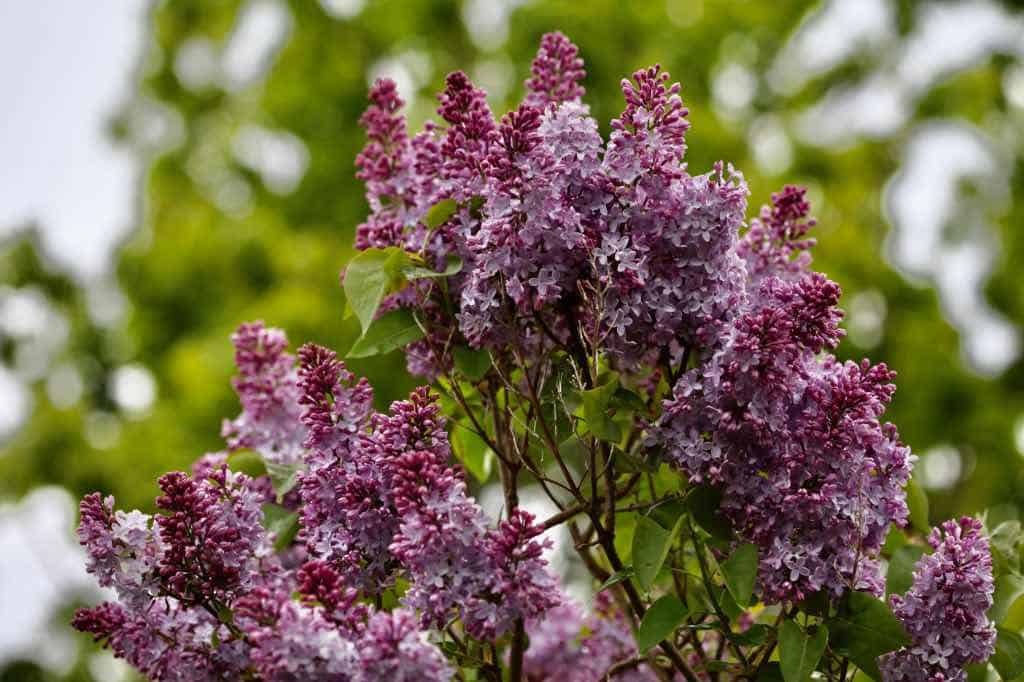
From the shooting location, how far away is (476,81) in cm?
1073

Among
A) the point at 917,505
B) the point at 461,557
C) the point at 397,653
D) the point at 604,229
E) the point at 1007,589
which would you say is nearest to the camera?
the point at 397,653

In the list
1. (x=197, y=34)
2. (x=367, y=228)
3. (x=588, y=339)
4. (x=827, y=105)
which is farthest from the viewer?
(x=197, y=34)

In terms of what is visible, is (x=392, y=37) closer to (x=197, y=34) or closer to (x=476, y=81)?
(x=476, y=81)

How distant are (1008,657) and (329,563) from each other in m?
0.95

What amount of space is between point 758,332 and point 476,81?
9.64 m

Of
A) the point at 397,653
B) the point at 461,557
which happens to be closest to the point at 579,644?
the point at 461,557

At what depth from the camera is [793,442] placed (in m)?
1.48

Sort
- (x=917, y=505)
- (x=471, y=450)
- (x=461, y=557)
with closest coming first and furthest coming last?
(x=461, y=557), (x=917, y=505), (x=471, y=450)

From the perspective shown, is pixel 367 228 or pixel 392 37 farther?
pixel 392 37

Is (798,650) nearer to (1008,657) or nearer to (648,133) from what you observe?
(1008,657)

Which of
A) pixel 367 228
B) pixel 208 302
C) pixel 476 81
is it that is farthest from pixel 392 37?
pixel 367 228

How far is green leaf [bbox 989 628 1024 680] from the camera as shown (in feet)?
5.21

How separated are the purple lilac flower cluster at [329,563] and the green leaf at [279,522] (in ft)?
0.22

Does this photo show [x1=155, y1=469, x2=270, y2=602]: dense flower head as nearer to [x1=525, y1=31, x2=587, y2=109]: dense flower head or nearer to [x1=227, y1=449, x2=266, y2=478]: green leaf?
[x1=227, y1=449, x2=266, y2=478]: green leaf
